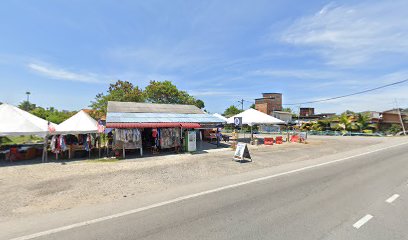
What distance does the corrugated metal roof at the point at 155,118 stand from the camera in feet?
55.0

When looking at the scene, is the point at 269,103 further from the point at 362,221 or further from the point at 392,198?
the point at 362,221

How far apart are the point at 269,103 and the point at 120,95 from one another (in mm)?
50295

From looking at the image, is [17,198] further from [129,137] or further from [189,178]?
[129,137]

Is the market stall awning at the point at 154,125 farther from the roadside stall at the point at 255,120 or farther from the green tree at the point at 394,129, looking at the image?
the green tree at the point at 394,129

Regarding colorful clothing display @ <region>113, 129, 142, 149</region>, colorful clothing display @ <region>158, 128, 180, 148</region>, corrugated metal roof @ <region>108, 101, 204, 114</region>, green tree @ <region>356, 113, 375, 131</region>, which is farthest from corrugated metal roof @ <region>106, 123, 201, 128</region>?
green tree @ <region>356, 113, 375, 131</region>

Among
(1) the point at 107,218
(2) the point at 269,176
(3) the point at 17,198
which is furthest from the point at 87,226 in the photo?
(2) the point at 269,176

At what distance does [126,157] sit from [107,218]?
34.4 feet

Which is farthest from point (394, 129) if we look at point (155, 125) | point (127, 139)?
point (127, 139)

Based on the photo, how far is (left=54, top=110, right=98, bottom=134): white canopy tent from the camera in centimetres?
1493

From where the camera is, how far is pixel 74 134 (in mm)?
15609

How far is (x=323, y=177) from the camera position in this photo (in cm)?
957

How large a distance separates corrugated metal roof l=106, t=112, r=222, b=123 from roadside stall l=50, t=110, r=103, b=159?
137 cm

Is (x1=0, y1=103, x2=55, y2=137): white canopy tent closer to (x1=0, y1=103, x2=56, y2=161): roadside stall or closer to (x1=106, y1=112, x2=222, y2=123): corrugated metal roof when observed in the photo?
(x1=0, y1=103, x2=56, y2=161): roadside stall

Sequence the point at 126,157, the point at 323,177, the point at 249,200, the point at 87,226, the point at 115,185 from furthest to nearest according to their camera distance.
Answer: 1. the point at 126,157
2. the point at 323,177
3. the point at 115,185
4. the point at 249,200
5. the point at 87,226
